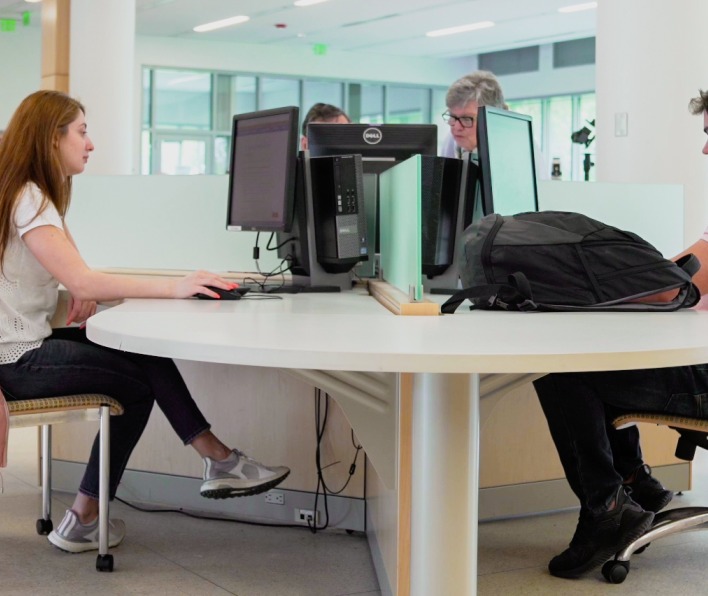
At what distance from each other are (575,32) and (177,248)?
9339 millimetres

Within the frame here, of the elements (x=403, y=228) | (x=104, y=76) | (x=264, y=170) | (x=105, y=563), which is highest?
(x=104, y=76)

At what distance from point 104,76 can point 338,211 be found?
2978 millimetres

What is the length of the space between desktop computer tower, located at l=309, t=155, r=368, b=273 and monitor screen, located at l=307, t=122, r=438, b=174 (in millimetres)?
315

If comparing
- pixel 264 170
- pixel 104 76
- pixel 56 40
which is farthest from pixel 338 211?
pixel 104 76

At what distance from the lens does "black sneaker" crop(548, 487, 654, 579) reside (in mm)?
2295

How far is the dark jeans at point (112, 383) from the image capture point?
7.46 feet

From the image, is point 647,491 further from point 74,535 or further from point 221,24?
point 221,24

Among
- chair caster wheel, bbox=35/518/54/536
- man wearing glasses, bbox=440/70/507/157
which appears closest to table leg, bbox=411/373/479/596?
chair caster wheel, bbox=35/518/54/536

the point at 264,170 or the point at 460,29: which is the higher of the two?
the point at 460,29

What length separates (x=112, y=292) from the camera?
221 cm

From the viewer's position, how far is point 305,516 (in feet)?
9.18

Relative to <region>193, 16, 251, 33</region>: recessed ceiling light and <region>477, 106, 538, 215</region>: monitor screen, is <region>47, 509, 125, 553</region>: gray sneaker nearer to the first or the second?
<region>477, 106, 538, 215</region>: monitor screen

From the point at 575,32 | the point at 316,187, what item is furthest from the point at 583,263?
the point at 575,32

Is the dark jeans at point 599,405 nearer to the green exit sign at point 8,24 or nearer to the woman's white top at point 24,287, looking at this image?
the woman's white top at point 24,287
